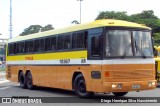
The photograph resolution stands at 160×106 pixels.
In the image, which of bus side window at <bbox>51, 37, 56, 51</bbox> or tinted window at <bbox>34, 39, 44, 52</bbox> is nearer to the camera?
bus side window at <bbox>51, 37, 56, 51</bbox>

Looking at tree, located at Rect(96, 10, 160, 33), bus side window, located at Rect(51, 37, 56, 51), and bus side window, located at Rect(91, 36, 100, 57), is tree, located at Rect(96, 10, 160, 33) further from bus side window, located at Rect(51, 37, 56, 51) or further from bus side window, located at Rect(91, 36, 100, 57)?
bus side window, located at Rect(91, 36, 100, 57)

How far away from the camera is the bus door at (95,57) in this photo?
51.4ft

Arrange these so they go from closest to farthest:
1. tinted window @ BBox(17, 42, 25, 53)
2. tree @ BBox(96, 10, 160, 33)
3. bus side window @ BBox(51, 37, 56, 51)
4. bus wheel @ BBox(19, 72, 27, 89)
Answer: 1. bus side window @ BBox(51, 37, 56, 51)
2. bus wheel @ BBox(19, 72, 27, 89)
3. tinted window @ BBox(17, 42, 25, 53)
4. tree @ BBox(96, 10, 160, 33)

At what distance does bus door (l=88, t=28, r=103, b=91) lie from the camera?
15.7m

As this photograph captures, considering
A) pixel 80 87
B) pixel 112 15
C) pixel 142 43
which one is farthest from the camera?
pixel 112 15

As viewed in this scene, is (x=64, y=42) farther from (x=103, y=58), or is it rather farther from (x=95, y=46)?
(x=103, y=58)

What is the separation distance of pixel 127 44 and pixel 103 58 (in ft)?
3.61

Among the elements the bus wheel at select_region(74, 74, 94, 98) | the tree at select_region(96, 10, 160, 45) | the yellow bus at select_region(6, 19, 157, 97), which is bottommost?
the bus wheel at select_region(74, 74, 94, 98)

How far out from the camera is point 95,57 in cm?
1600

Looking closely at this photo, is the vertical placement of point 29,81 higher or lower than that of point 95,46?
lower

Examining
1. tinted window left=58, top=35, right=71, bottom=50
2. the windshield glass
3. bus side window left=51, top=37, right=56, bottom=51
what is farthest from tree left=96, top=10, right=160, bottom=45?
the windshield glass

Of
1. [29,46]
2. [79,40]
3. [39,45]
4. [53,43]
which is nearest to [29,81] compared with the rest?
[29,46]

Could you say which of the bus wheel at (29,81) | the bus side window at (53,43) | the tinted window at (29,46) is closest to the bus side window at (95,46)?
the bus side window at (53,43)

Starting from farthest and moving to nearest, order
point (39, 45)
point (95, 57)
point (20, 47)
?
point (20, 47)
point (39, 45)
point (95, 57)
